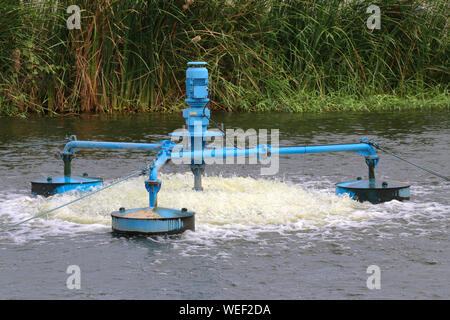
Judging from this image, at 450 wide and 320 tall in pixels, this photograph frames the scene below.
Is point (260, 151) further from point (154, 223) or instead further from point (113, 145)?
point (154, 223)

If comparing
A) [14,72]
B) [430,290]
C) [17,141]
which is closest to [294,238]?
[430,290]

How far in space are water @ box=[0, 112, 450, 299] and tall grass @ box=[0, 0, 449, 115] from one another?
4.72m

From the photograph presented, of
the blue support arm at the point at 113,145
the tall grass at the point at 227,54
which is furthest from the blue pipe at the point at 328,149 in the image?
the tall grass at the point at 227,54

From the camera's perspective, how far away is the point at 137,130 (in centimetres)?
1332

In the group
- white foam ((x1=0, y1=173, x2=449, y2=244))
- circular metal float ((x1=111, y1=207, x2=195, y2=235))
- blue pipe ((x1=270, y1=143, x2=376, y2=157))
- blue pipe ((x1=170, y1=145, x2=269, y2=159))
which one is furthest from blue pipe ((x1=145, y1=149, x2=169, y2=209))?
blue pipe ((x1=270, y1=143, x2=376, y2=157))

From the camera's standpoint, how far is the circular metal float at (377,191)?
772 cm

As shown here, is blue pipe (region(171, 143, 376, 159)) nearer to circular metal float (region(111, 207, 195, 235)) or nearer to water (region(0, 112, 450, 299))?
water (region(0, 112, 450, 299))

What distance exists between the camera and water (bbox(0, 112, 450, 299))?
4.99 metres

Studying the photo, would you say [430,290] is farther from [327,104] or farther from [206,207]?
[327,104]

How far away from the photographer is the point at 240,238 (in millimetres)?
6199

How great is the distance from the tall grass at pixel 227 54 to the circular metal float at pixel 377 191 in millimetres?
7159

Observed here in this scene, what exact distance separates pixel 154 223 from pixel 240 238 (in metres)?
0.64

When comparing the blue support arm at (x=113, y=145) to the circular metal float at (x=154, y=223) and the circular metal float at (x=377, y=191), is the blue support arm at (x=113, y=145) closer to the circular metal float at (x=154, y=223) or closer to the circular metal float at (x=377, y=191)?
the circular metal float at (x=154, y=223)

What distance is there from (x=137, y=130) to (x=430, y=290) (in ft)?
29.1
